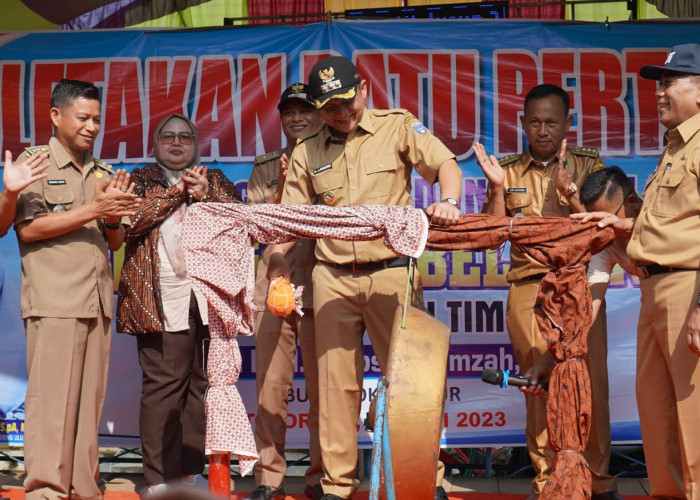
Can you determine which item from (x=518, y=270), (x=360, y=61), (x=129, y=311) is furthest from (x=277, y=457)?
(x=360, y=61)

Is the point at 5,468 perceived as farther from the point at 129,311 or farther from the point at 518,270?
the point at 518,270

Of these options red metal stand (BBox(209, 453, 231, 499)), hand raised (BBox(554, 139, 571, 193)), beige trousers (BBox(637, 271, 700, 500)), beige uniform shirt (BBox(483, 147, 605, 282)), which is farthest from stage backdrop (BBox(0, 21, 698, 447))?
red metal stand (BBox(209, 453, 231, 499))

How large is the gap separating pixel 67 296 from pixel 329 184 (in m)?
1.41

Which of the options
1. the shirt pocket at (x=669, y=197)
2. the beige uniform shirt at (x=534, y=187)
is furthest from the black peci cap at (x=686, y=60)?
the beige uniform shirt at (x=534, y=187)

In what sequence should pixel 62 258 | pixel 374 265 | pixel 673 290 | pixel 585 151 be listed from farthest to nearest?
pixel 585 151
pixel 62 258
pixel 374 265
pixel 673 290

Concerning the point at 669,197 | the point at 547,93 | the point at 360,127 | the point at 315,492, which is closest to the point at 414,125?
the point at 360,127

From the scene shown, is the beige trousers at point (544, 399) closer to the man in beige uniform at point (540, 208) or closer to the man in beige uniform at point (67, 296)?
the man in beige uniform at point (540, 208)

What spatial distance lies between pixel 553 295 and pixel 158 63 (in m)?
3.10

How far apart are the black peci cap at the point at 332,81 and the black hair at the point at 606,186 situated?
4.05 ft

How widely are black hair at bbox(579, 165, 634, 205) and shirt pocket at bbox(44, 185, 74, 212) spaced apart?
8.46 feet

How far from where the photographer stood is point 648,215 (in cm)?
423

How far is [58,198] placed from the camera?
4.88 metres

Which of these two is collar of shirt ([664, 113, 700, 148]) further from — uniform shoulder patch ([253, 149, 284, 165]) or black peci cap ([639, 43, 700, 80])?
uniform shoulder patch ([253, 149, 284, 165])

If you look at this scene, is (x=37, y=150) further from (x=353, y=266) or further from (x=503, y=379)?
(x=503, y=379)
